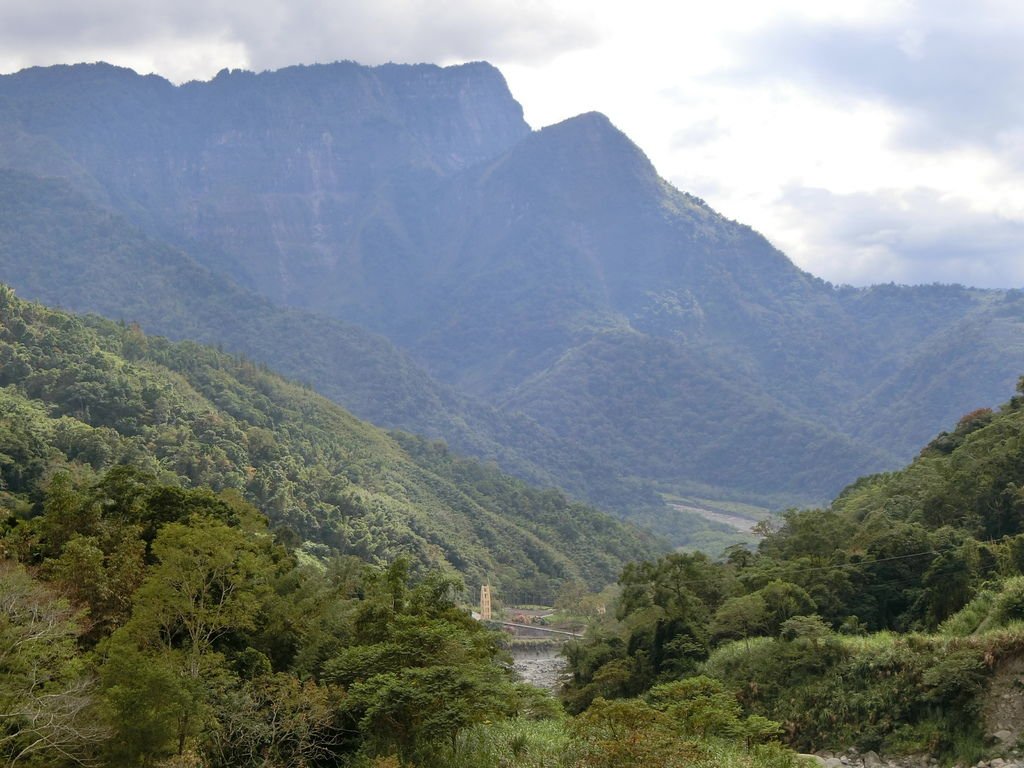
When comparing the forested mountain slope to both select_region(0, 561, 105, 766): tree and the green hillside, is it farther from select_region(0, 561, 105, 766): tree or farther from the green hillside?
the green hillside

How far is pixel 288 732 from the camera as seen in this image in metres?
40.0

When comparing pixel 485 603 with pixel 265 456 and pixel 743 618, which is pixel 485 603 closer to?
pixel 265 456

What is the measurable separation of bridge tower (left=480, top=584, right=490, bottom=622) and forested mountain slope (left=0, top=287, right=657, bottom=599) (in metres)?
8.12

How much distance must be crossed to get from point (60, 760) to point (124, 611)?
10858 mm

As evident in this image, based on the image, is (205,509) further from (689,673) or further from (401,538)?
(401,538)

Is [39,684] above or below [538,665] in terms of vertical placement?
above

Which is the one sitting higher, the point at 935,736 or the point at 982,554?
the point at 982,554

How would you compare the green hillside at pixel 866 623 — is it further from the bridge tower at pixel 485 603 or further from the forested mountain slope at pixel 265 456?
the bridge tower at pixel 485 603

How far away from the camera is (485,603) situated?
13100 centimetres

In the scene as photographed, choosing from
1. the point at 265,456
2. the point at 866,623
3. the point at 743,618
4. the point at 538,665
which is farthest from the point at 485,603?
the point at 866,623

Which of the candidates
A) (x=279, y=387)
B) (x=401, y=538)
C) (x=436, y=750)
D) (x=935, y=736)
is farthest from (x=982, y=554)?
(x=279, y=387)

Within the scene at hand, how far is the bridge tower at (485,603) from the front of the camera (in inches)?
4998

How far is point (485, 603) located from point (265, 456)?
1284 inches

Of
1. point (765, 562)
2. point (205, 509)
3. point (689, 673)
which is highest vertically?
point (205, 509)
